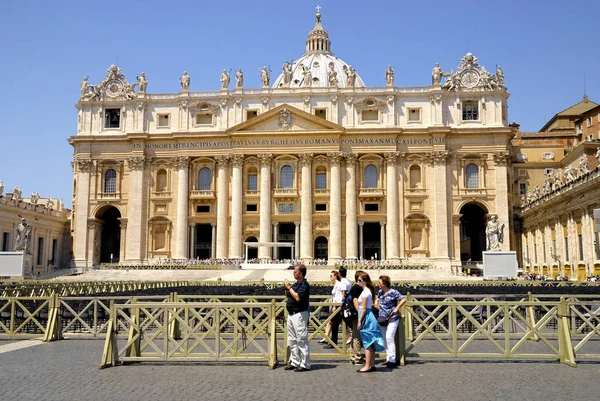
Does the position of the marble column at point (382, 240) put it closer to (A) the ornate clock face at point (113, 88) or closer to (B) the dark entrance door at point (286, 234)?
(B) the dark entrance door at point (286, 234)

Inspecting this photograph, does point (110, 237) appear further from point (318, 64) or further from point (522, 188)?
point (318, 64)

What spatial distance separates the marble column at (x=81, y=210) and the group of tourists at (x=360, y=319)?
2418 inches

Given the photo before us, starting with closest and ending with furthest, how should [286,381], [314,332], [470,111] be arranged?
[286,381], [314,332], [470,111]

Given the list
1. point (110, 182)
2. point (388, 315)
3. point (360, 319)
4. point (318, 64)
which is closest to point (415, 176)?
point (110, 182)

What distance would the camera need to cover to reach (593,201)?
41.6 metres

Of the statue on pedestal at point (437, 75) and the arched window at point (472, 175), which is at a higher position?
the statue on pedestal at point (437, 75)

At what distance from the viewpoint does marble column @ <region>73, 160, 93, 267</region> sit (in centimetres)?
6888

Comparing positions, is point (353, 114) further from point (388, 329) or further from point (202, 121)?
point (388, 329)

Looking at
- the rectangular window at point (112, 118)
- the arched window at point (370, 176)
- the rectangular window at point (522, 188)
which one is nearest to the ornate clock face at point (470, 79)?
the arched window at point (370, 176)

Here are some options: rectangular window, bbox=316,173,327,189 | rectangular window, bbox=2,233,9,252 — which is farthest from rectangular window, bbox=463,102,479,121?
rectangular window, bbox=2,233,9,252

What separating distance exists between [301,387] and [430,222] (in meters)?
57.9

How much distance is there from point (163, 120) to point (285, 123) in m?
15.1

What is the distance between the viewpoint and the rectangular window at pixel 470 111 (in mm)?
68438

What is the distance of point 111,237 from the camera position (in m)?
75.5
